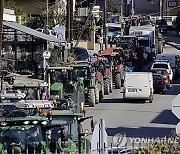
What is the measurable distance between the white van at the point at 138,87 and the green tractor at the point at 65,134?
19.3m

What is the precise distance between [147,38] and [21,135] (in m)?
51.3

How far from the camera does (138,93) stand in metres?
36.5

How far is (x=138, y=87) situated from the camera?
36.6 meters

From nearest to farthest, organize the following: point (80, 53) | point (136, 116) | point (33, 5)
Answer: point (136, 116), point (80, 53), point (33, 5)

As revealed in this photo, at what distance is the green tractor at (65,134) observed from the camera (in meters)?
15.5

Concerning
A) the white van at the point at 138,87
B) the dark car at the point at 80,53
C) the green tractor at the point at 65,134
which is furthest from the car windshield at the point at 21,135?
the dark car at the point at 80,53

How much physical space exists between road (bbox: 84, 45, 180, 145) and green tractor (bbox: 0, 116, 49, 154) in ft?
26.2

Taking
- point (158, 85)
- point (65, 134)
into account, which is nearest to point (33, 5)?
point (158, 85)

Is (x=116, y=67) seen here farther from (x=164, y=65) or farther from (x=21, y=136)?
(x=21, y=136)

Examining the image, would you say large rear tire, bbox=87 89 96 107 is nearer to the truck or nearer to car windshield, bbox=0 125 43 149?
car windshield, bbox=0 125 43 149

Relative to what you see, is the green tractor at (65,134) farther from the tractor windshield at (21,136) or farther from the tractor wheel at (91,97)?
the tractor wheel at (91,97)

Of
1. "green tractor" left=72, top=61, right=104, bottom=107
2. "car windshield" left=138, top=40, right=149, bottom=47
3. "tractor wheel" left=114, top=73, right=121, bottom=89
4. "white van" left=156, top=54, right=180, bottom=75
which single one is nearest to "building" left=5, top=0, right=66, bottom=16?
"car windshield" left=138, top=40, right=149, bottom=47

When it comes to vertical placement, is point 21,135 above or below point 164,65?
above

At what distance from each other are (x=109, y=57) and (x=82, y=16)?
999 inches
